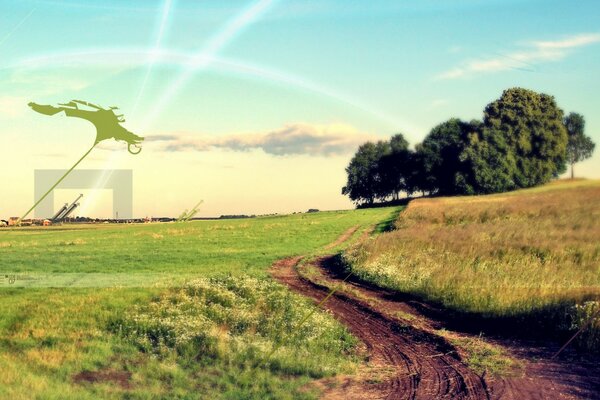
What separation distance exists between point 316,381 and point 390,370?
195 centimetres

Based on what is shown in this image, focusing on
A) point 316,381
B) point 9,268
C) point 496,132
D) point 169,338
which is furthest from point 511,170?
point 9,268

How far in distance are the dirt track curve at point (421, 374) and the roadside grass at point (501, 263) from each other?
8.74 ft

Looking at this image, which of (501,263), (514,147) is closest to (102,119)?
(514,147)

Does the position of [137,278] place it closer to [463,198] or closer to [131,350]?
[131,350]

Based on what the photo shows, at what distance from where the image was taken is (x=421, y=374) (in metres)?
13.2

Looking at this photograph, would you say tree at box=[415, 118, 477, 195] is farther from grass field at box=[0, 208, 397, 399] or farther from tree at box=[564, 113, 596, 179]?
grass field at box=[0, 208, 397, 399]

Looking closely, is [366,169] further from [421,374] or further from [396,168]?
[421,374]

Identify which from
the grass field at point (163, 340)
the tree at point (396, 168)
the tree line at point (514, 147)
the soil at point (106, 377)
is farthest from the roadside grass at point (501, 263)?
the soil at point (106, 377)

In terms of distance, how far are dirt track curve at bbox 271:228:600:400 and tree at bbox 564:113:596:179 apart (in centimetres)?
536

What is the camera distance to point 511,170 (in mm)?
9328

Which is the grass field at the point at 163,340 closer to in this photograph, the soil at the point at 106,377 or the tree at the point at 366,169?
the soil at the point at 106,377

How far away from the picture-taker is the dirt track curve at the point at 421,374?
11.9 meters

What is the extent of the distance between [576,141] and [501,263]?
15.6 m

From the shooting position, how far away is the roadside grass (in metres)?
14.9
